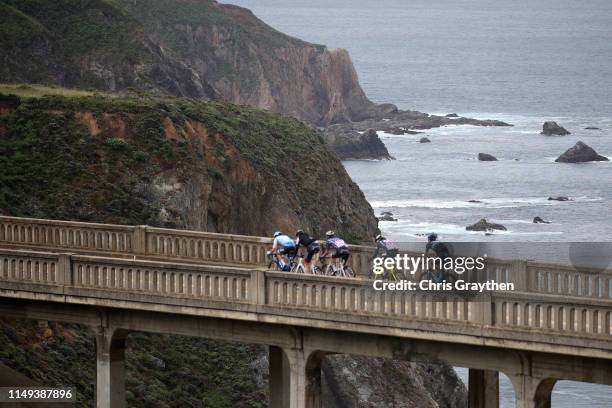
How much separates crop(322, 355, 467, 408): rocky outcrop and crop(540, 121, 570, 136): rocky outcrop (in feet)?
425

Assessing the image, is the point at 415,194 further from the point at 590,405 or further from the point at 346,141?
the point at 590,405

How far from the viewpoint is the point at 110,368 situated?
38031mm

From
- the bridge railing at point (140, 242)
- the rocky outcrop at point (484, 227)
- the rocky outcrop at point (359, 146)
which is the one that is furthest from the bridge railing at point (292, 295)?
the rocky outcrop at point (359, 146)

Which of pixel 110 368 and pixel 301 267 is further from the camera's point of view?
pixel 301 267

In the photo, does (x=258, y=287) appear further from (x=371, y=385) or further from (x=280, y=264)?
(x=371, y=385)

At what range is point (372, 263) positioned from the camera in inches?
1490

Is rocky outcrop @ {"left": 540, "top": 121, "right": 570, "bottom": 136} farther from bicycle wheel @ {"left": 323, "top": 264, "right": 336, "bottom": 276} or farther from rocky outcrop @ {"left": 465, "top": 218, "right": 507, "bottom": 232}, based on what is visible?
bicycle wheel @ {"left": 323, "top": 264, "right": 336, "bottom": 276}

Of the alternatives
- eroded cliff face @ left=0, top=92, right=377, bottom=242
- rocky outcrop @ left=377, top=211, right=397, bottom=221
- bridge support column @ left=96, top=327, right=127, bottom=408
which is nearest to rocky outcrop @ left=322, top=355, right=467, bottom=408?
eroded cliff face @ left=0, top=92, right=377, bottom=242

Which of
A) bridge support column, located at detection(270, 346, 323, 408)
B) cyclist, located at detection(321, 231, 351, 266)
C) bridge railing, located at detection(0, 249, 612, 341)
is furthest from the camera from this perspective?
cyclist, located at detection(321, 231, 351, 266)

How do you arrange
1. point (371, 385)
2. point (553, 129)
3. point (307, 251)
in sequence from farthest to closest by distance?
point (553, 129) < point (371, 385) < point (307, 251)

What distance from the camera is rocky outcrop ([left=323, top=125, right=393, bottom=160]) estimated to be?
177 m

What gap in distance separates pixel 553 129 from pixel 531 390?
543 ft

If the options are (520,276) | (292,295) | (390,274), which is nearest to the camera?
Answer: (520,276)

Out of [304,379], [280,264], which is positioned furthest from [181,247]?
[304,379]
